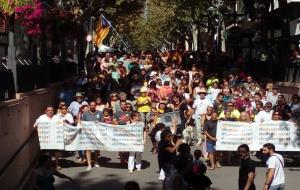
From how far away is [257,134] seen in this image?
53.5 feet

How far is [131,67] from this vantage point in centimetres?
2909

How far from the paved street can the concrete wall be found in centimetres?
90

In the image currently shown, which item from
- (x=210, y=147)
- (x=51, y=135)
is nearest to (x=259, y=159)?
(x=210, y=147)

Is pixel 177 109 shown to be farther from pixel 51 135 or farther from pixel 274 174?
pixel 274 174

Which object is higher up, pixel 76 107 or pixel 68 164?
pixel 76 107

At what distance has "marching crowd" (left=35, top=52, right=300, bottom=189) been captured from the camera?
449 inches

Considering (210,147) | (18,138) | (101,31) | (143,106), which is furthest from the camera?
(101,31)

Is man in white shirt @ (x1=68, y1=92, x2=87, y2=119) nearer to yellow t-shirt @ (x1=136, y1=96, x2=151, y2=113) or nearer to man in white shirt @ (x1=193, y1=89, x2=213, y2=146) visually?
yellow t-shirt @ (x1=136, y1=96, x2=151, y2=113)

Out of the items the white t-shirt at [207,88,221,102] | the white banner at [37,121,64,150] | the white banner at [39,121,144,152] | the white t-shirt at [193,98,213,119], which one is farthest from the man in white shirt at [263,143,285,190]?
the white t-shirt at [207,88,221,102]

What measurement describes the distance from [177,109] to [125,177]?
4.40 meters

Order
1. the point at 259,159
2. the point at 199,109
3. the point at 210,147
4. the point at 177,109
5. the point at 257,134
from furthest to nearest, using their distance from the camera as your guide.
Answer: the point at 199,109
the point at 177,109
the point at 259,159
the point at 257,134
the point at 210,147

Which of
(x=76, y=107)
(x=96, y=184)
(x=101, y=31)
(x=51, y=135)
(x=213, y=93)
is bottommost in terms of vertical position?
(x=96, y=184)

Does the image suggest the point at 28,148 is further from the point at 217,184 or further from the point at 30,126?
the point at 217,184

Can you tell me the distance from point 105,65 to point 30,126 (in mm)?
14300
